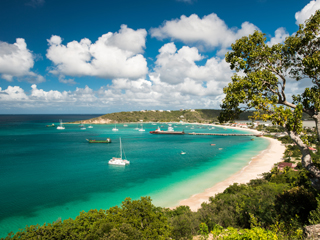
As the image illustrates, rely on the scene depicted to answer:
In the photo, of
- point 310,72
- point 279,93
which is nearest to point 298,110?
point 279,93

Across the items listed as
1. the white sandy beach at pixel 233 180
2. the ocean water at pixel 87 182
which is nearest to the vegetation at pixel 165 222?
the white sandy beach at pixel 233 180

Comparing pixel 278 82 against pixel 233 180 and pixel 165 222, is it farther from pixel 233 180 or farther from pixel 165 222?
pixel 233 180

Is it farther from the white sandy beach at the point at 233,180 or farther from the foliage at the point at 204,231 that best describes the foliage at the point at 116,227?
the white sandy beach at the point at 233,180

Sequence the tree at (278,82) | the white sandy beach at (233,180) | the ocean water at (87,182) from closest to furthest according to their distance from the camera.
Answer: the tree at (278,82)
the ocean water at (87,182)
the white sandy beach at (233,180)

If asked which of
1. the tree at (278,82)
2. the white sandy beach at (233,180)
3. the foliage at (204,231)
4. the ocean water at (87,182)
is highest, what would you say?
the tree at (278,82)

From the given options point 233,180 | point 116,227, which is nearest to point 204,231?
point 116,227

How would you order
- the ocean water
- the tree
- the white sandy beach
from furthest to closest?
1. the white sandy beach
2. the ocean water
3. the tree

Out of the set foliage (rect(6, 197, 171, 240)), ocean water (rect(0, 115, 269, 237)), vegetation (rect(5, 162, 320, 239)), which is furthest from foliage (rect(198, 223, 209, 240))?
ocean water (rect(0, 115, 269, 237))

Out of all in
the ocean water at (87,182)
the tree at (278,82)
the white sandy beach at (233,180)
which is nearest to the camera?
the tree at (278,82)

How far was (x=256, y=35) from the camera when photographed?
1011 cm

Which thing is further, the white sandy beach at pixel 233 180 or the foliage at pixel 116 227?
the white sandy beach at pixel 233 180

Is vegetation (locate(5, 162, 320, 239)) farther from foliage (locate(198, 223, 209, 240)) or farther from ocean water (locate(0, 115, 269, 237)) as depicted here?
ocean water (locate(0, 115, 269, 237))

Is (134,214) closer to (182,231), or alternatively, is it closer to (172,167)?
(182,231)

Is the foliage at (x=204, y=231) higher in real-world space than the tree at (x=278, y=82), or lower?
lower
